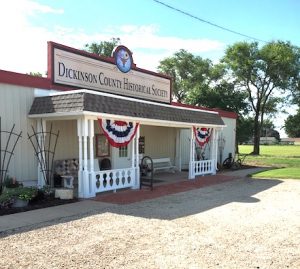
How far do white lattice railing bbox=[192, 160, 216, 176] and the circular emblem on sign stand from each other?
5029mm

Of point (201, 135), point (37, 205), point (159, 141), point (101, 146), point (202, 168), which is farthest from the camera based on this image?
point (159, 141)

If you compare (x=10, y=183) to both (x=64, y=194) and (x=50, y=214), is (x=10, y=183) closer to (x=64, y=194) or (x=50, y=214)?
(x=64, y=194)

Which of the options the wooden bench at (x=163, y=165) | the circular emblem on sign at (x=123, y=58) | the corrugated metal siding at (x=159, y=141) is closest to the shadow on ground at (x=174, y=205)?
the wooden bench at (x=163, y=165)

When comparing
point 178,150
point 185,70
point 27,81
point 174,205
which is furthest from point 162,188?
point 185,70

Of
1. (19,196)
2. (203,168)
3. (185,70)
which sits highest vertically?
(185,70)

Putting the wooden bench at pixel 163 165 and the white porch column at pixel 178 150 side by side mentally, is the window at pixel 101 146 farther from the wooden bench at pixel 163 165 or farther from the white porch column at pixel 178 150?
the white porch column at pixel 178 150

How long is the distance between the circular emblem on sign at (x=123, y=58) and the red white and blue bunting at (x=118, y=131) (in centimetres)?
369

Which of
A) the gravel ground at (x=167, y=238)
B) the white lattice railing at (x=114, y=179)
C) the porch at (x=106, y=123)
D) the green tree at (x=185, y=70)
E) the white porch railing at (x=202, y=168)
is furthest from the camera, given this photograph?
the green tree at (x=185, y=70)

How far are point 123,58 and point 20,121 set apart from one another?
564 cm

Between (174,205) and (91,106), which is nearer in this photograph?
(174,205)

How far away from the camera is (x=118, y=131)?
12.0m

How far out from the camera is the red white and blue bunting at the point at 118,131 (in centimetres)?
1159

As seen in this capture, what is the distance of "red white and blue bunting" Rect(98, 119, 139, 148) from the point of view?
38.0 feet

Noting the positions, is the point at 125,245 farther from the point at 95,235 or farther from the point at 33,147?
the point at 33,147
